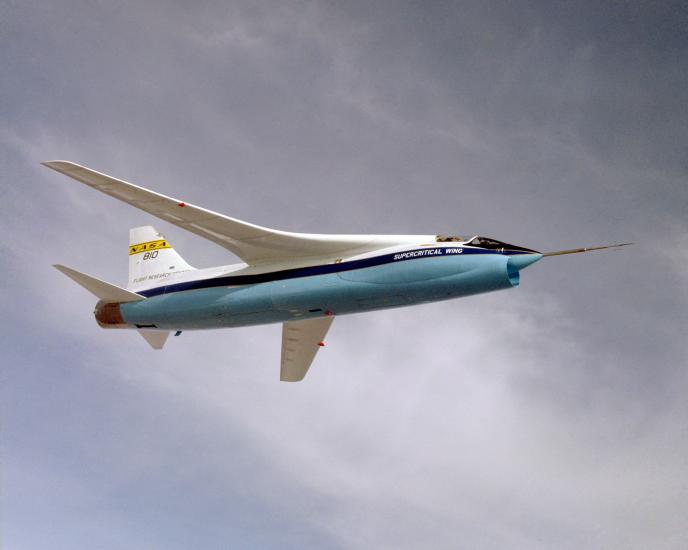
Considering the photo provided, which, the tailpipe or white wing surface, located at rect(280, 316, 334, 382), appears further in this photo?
white wing surface, located at rect(280, 316, 334, 382)

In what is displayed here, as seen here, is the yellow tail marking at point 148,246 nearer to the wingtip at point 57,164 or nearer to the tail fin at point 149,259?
the tail fin at point 149,259

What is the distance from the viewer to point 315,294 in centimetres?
2498

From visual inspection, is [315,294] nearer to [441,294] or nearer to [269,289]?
[269,289]

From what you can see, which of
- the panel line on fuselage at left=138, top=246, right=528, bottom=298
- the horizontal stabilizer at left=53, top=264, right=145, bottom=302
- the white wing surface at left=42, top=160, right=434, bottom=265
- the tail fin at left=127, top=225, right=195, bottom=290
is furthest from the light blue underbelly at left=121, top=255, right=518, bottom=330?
the tail fin at left=127, top=225, right=195, bottom=290

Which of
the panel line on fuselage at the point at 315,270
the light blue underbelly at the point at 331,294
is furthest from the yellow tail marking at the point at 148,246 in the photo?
the light blue underbelly at the point at 331,294

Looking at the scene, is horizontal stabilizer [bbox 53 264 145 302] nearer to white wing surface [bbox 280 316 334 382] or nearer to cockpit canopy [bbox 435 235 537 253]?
white wing surface [bbox 280 316 334 382]

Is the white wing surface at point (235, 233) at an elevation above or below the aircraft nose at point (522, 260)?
above

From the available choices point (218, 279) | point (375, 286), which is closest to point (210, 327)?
point (218, 279)

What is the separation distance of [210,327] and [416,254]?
8.91 m

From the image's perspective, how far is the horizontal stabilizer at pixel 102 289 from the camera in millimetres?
28411

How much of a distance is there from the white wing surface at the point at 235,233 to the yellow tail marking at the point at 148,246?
14.5 feet

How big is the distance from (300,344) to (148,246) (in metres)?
8.38

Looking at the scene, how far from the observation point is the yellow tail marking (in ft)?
104

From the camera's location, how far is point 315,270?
25.6 m
